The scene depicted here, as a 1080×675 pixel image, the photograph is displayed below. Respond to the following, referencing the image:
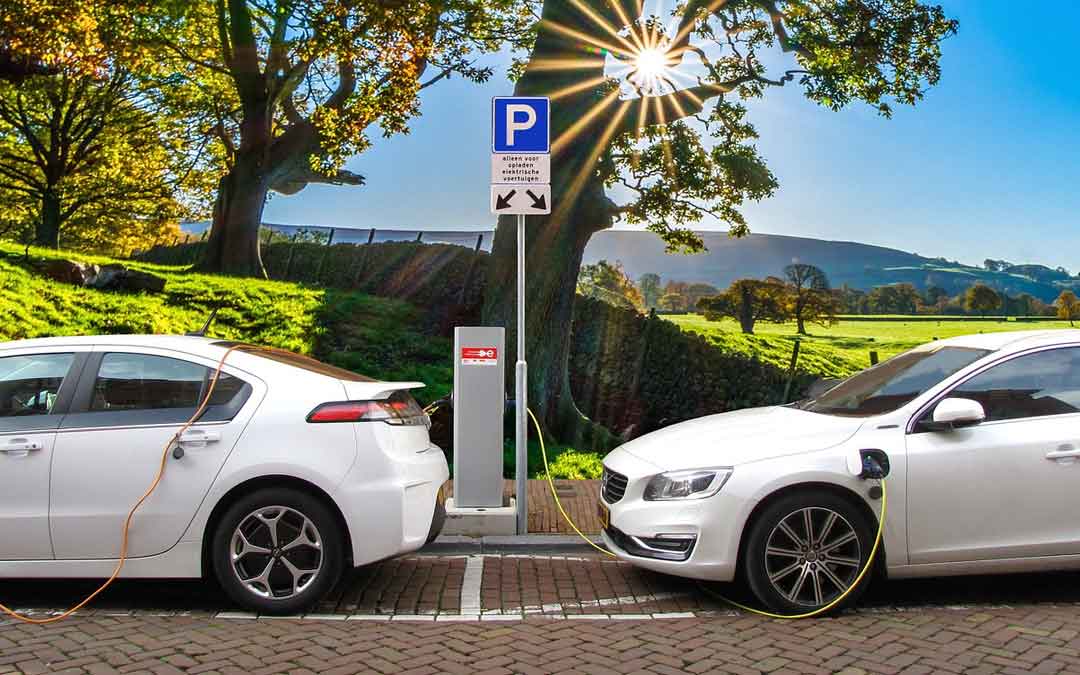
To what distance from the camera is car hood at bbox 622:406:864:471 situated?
531cm

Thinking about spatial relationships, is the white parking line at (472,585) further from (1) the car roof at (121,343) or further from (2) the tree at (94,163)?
(2) the tree at (94,163)

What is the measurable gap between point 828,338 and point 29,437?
1004 cm

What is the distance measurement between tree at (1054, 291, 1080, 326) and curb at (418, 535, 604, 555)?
873cm

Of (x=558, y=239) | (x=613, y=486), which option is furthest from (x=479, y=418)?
(x=558, y=239)

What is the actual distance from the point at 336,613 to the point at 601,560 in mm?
2099

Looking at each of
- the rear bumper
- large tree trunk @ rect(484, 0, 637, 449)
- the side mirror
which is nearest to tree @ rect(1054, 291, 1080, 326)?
large tree trunk @ rect(484, 0, 637, 449)

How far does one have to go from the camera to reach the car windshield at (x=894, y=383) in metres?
5.68

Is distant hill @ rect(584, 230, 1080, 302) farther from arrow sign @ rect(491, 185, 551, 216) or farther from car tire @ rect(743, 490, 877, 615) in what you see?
car tire @ rect(743, 490, 877, 615)

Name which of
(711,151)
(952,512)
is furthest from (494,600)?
(711,151)

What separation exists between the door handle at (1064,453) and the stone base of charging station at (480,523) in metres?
3.58

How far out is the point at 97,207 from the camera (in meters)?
15.0

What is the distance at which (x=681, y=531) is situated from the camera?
207 inches

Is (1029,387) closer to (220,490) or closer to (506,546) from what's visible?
(506,546)

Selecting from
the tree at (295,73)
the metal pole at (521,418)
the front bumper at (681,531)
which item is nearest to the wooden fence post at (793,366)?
the tree at (295,73)
